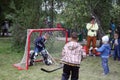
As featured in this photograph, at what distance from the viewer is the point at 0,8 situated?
83.6 feet

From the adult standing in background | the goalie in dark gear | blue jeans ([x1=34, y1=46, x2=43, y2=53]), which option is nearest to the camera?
the goalie in dark gear

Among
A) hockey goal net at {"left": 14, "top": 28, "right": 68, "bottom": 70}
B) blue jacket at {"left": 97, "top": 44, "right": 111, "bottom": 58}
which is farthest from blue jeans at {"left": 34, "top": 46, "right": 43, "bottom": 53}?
blue jacket at {"left": 97, "top": 44, "right": 111, "bottom": 58}

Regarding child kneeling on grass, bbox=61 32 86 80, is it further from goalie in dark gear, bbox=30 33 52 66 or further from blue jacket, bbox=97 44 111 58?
goalie in dark gear, bbox=30 33 52 66

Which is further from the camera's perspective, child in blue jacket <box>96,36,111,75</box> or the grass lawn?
child in blue jacket <box>96,36,111,75</box>

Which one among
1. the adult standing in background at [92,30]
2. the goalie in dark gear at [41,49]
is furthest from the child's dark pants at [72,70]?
the adult standing in background at [92,30]

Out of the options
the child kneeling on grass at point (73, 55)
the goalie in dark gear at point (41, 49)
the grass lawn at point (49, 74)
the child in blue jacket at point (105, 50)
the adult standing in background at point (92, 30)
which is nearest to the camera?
the child kneeling on grass at point (73, 55)

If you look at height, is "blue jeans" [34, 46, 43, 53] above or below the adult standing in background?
below

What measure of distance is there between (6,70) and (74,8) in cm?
441

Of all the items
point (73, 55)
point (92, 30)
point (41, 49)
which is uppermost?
point (92, 30)

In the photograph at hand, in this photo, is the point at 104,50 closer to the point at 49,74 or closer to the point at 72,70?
the point at 49,74

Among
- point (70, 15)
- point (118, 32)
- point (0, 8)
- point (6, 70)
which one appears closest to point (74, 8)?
point (70, 15)

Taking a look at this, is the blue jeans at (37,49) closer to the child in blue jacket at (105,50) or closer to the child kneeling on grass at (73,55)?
the child in blue jacket at (105,50)

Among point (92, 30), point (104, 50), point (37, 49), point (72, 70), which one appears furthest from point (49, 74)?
point (92, 30)

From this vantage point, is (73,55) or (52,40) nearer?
(73,55)
